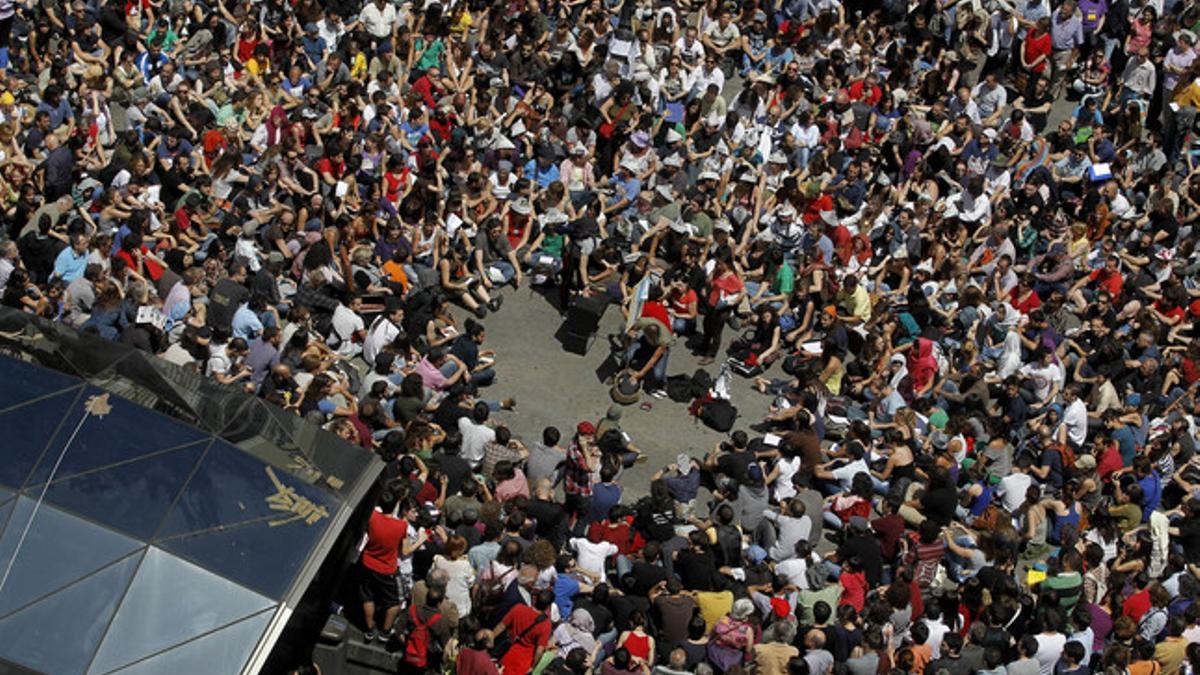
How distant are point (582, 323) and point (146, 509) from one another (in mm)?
6966

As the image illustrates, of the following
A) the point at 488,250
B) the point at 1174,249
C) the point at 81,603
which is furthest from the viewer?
the point at 1174,249

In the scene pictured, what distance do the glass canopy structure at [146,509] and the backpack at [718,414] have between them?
195 inches

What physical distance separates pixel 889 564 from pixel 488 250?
6373mm

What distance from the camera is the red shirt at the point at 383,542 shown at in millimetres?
14773

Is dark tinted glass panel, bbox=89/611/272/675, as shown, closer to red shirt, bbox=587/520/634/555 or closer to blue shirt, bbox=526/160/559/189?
red shirt, bbox=587/520/634/555

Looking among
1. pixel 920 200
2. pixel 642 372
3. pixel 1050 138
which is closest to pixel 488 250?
pixel 642 372

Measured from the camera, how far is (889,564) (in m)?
16.5

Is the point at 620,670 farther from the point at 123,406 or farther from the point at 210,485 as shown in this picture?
the point at 123,406

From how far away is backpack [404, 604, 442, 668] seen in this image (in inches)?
574

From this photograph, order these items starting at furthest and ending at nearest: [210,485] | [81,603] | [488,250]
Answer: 1. [488,250]
2. [210,485]
3. [81,603]

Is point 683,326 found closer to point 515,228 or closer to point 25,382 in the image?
point 515,228

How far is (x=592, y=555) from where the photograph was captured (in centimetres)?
1533

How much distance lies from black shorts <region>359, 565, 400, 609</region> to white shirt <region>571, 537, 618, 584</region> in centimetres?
159

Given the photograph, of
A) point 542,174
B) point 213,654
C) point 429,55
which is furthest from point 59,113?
point 213,654
